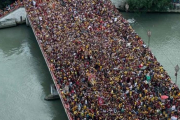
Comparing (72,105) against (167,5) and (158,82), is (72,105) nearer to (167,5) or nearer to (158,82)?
(158,82)

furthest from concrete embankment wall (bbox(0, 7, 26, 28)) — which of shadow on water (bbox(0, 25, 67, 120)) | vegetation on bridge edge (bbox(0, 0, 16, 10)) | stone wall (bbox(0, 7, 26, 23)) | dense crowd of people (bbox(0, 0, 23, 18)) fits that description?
vegetation on bridge edge (bbox(0, 0, 16, 10))

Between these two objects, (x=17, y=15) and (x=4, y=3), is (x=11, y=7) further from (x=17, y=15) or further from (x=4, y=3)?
(x=4, y=3)

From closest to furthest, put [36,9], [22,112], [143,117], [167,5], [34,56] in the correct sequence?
[143,117] < [22,112] < [34,56] < [36,9] < [167,5]

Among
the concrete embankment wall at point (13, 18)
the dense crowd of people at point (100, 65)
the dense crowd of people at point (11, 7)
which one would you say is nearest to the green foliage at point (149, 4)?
the dense crowd of people at point (100, 65)

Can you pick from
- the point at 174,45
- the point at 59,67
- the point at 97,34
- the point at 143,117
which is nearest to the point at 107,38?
the point at 97,34

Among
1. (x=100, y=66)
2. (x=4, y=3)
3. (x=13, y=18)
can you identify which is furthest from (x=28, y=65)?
(x=4, y=3)

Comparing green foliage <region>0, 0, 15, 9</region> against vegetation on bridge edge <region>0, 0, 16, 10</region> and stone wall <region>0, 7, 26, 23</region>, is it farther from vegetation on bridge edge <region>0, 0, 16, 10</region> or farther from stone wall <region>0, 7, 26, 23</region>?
stone wall <region>0, 7, 26, 23</region>

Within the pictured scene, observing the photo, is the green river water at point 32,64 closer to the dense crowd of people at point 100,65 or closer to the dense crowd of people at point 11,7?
the dense crowd of people at point 11,7
